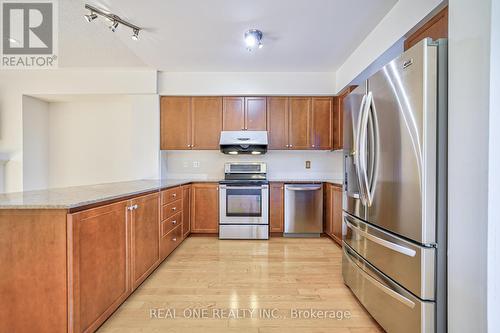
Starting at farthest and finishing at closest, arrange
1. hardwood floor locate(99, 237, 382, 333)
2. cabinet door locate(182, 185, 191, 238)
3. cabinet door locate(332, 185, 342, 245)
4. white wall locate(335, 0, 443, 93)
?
cabinet door locate(182, 185, 191, 238) < cabinet door locate(332, 185, 342, 245) < white wall locate(335, 0, 443, 93) < hardwood floor locate(99, 237, 382, 333)

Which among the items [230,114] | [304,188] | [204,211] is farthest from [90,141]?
[304,188]

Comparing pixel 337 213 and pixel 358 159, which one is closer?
pixel 358 159

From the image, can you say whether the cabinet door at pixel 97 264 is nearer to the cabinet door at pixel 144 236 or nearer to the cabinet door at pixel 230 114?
the cabinet door at pixel 144 236

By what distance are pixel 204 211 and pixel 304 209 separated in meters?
1.56

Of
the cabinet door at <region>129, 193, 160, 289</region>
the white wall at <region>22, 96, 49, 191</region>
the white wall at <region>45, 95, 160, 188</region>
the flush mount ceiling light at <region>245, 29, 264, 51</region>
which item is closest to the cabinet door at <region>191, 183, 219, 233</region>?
the cabinet door at <region>129, 193, 160, 289</region>

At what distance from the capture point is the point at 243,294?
2.10 meters

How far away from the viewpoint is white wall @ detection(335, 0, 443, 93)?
1.90 metres

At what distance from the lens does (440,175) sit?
1.26 meters

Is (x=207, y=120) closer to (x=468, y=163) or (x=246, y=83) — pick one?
(x=246, y=83)

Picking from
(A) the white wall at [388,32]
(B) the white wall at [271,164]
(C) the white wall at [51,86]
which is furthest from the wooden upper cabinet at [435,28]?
(C) the white wall at [51,86]

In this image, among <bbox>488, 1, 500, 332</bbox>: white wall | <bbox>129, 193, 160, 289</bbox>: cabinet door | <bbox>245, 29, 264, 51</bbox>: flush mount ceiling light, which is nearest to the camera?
<bbox>488, 1, 500, 332</bbox>: white wall

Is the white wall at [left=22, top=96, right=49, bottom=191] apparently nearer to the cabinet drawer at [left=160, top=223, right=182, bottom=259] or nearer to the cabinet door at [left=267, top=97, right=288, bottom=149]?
the cabinet drawer at [left=160, top=223, right=182, bottom=259]

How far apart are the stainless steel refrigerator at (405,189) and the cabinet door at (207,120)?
2.59 meters

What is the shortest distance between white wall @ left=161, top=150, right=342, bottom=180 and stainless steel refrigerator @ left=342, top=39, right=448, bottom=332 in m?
2.52
